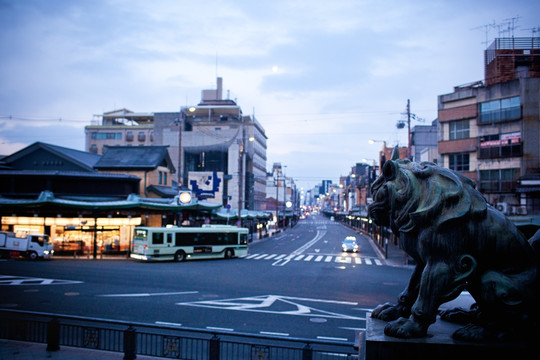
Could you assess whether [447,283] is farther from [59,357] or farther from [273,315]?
[273,315]

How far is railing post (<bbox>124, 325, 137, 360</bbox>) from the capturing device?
9.90m

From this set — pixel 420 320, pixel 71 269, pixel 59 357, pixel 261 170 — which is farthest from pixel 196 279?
pixel 261 170

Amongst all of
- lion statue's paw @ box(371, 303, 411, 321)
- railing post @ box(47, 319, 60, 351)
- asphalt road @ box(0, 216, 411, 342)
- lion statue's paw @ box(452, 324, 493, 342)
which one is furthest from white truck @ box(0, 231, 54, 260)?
lion statue's paw @ box(452, 324, 493, 342)

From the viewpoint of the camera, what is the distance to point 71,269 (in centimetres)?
2702

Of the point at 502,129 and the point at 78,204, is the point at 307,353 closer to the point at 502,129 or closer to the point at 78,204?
the point at 78,204

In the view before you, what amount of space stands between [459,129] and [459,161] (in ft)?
10.4

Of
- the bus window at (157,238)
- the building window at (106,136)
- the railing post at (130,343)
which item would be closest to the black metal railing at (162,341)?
the railing post at (130,343)

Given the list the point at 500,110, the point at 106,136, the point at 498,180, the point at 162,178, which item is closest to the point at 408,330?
the point at 498,180

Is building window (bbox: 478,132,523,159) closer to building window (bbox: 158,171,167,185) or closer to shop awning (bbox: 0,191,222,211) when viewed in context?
shop awning (bbox: 0,191,222,211)

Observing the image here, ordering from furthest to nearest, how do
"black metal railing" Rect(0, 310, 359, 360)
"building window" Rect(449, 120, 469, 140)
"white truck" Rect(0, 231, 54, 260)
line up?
"building window" Rect(449, 120, 469, 140) < "white truck" Rect(0, 231, 54, 260) < "black metal railing" Rect(0, 310, 359, 360)

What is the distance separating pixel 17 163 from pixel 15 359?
43410 mm

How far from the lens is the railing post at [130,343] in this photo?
32.5ft

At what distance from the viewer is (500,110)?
37469 mm

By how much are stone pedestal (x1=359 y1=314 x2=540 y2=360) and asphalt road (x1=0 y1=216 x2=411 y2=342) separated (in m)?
9.15
